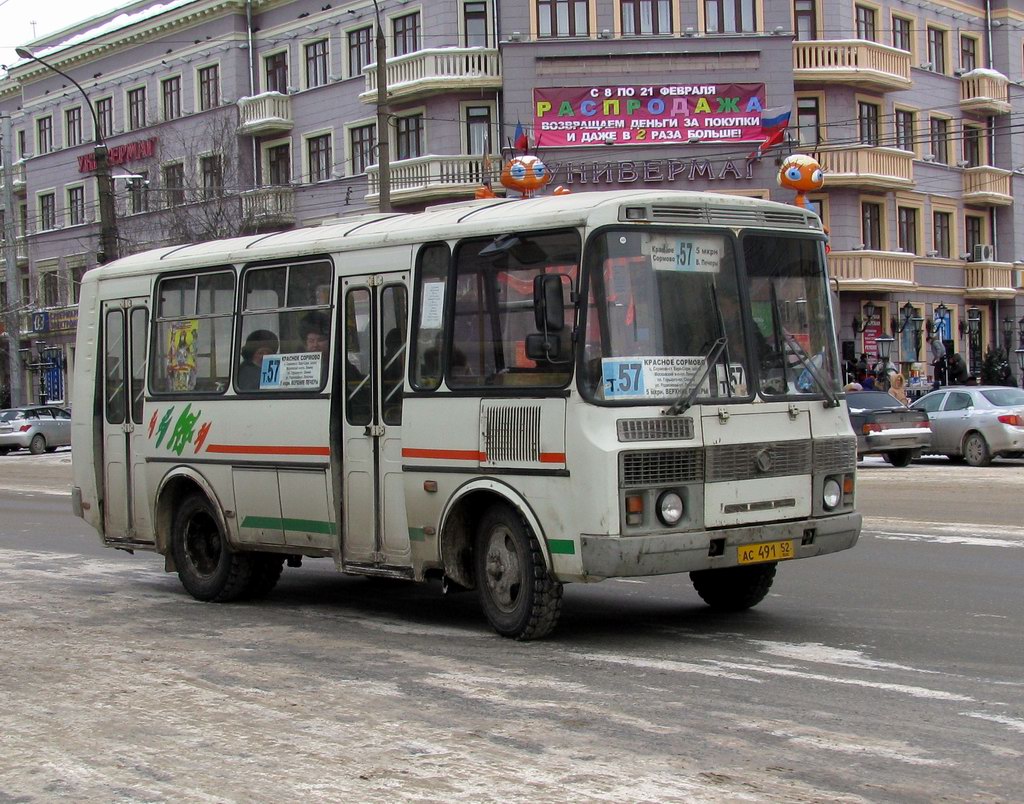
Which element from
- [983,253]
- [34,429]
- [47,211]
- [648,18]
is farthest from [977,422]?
[47,211]

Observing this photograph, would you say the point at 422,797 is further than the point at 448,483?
No

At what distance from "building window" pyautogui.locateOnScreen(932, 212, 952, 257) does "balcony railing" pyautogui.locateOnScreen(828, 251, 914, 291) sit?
3.95 m

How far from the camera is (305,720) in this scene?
23.0 feet

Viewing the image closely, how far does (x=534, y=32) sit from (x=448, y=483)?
3216 centimetres

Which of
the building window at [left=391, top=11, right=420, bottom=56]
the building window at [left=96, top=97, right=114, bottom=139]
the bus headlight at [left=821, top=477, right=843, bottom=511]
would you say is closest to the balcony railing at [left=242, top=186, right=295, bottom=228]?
the building window at [left=391, top=11, right=420, bottom=56]

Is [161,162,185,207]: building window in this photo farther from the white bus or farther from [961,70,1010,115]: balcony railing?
the white bus

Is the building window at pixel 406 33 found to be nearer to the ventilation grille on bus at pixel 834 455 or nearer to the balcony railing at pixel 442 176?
the balcony railing at pixel 442 176

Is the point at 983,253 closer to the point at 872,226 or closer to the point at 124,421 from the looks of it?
the point at 872,226

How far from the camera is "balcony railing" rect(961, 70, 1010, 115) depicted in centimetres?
4622

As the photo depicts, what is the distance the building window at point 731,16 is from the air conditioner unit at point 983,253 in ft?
39.2

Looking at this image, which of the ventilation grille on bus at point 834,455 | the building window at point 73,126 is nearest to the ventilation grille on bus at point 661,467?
the ventilation grille on bus at point 834,455

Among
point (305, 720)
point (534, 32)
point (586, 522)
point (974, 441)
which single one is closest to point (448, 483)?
point (586, 522)

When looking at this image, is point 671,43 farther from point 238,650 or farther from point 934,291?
point 238,650

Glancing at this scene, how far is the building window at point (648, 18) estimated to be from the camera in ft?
131
